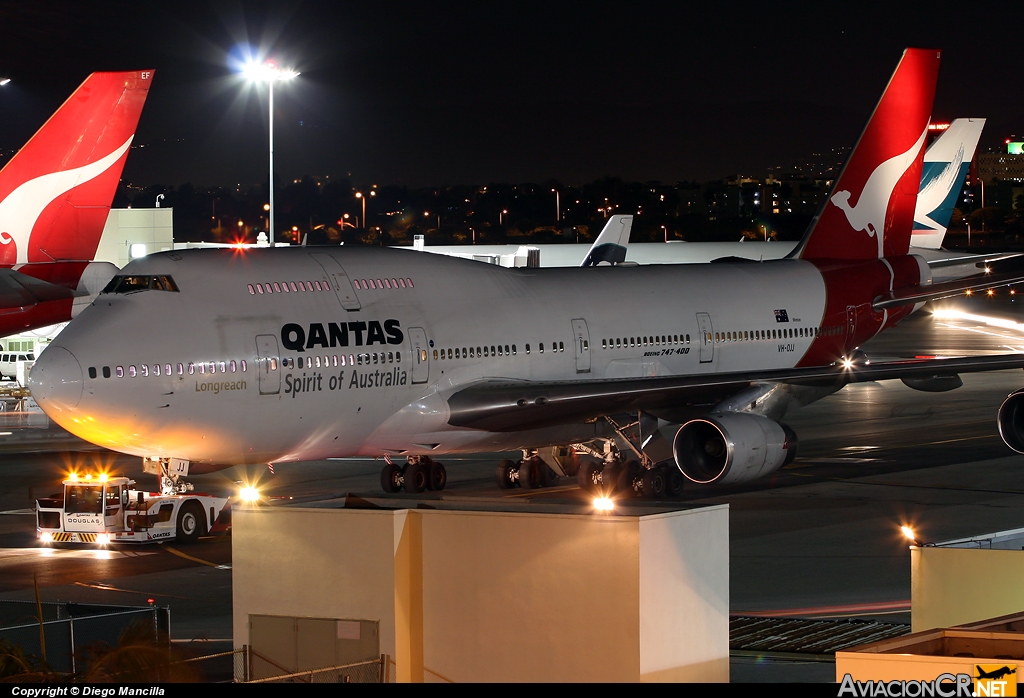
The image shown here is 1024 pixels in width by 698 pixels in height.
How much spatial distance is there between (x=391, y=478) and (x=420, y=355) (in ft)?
12.3

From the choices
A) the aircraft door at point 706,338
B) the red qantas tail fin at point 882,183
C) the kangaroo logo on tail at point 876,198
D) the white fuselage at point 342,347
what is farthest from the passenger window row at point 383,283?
the kangaroo logo on tail at point 876,198

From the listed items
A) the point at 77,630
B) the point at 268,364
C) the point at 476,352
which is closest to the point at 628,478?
the point at 476,352

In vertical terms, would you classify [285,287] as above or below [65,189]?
below

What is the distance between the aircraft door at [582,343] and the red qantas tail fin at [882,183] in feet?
32.1

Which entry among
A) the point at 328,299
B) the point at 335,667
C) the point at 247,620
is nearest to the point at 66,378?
the point at 328,299

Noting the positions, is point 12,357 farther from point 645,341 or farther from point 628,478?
point 628,478

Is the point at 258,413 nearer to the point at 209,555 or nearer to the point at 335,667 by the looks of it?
the point at 209,555

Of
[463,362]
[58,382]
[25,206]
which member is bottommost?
[58,382]

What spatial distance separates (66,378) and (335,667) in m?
11.5

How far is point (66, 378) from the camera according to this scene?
76.3 ft

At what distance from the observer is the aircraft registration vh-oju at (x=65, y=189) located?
32.8m

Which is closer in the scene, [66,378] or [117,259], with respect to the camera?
[66,378]

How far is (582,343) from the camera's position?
101 ft

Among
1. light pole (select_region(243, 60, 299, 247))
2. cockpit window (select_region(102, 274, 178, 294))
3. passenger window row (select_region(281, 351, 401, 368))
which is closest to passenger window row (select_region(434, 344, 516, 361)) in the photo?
passenger window row (select_region(281, 351, 401, 368))
